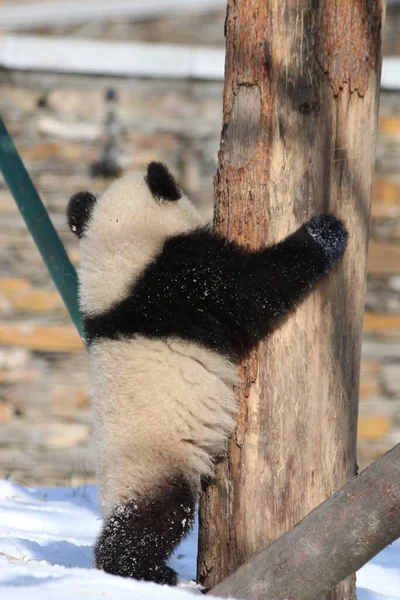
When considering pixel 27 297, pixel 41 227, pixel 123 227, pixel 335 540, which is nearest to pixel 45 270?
pixel 27 297

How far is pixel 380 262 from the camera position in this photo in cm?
470

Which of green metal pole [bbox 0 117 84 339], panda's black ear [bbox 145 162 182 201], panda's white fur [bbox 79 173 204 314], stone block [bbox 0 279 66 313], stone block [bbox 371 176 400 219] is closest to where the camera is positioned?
panda's white fur [bbox 79 173 204 314]

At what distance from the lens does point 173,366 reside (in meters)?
2.29

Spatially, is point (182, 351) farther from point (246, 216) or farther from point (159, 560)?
point (159, 560)

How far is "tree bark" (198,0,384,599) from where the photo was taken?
217cm

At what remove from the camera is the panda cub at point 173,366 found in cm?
222

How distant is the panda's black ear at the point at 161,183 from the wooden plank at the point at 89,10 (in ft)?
10.2

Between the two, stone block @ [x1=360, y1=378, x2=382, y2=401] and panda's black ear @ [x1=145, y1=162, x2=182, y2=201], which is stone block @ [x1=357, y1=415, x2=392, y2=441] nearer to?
stone block @ [x1=360, y1=378, x2=382, y2=401]

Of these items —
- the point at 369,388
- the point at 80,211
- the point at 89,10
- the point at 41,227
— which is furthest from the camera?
the point at 89,10

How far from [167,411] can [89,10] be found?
3898 mm

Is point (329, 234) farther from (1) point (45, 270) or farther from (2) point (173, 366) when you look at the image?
(1) point (45, 270)

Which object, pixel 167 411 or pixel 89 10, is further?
pixel 89 10

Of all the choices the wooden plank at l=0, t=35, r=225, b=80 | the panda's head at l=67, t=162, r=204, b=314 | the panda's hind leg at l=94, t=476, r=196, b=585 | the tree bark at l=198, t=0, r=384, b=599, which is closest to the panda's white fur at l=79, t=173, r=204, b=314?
the panda's head at l=67, t=162, r=204, b=314

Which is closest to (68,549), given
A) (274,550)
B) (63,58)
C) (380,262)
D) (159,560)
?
(159,560)
